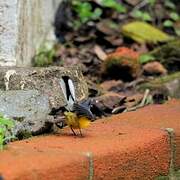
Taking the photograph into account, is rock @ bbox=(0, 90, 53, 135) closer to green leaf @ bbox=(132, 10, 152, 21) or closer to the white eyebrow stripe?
the white eyebrow stripe

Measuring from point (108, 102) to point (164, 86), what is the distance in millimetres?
609

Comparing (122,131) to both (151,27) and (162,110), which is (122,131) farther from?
(151,27)

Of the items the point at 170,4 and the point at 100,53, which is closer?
the point at 100,53

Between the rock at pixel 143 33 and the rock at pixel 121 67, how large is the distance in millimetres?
779

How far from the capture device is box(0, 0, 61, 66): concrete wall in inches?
145

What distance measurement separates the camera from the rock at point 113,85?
185 inches

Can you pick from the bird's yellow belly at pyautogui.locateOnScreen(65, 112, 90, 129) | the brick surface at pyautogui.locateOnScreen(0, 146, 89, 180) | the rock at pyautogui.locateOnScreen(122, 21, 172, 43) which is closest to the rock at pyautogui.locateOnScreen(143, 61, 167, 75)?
the rock at pyautogui.locateOnScreen(122, 21, 172, 43)

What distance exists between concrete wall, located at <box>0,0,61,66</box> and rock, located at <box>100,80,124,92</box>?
0.59 m

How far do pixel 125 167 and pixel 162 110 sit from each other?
846 mm

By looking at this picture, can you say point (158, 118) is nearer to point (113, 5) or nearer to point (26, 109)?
point (26, 109)

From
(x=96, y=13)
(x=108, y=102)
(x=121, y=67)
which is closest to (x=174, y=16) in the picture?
(x=96, y=13)

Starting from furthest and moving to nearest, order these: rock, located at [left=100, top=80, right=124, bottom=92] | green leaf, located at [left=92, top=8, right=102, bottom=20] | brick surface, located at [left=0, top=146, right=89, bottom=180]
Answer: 1. green leaf, located at [left=92, top=8, right=102, bottom=20]
2. rock, located at [left=100, top=80, right=124, bottom=92]
3. brick surface, located at [left=0, top=146, right=89, bottom=180]

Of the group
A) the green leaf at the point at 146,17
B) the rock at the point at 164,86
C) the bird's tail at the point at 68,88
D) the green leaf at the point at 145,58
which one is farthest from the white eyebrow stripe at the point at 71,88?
the green leaf at the point at 146,17

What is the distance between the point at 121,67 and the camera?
16.5ft
